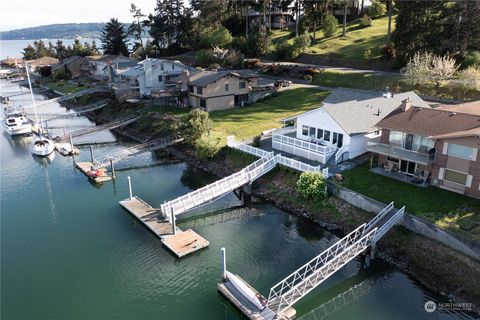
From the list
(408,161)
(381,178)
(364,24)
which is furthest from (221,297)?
(364,24)

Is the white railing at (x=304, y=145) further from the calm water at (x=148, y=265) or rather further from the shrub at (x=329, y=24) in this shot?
the shrub at (x=329, y=24)

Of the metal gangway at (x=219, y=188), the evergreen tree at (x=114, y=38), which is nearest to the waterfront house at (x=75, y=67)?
the evergreen tree at (x=114, y=38)

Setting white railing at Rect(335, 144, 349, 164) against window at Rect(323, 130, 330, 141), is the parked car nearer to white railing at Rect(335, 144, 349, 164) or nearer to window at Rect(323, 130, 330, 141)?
window at Rect(323, 130, 330, 141)

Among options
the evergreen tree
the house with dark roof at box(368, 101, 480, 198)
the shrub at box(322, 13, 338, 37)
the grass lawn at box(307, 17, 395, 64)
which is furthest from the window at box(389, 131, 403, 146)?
the evergreen tree

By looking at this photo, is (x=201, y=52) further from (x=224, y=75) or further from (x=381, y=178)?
(x=381, y=178)

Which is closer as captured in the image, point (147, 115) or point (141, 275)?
point (141, 275)

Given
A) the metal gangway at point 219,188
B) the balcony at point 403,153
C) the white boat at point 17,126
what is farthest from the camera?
the white boat at point 17,126
